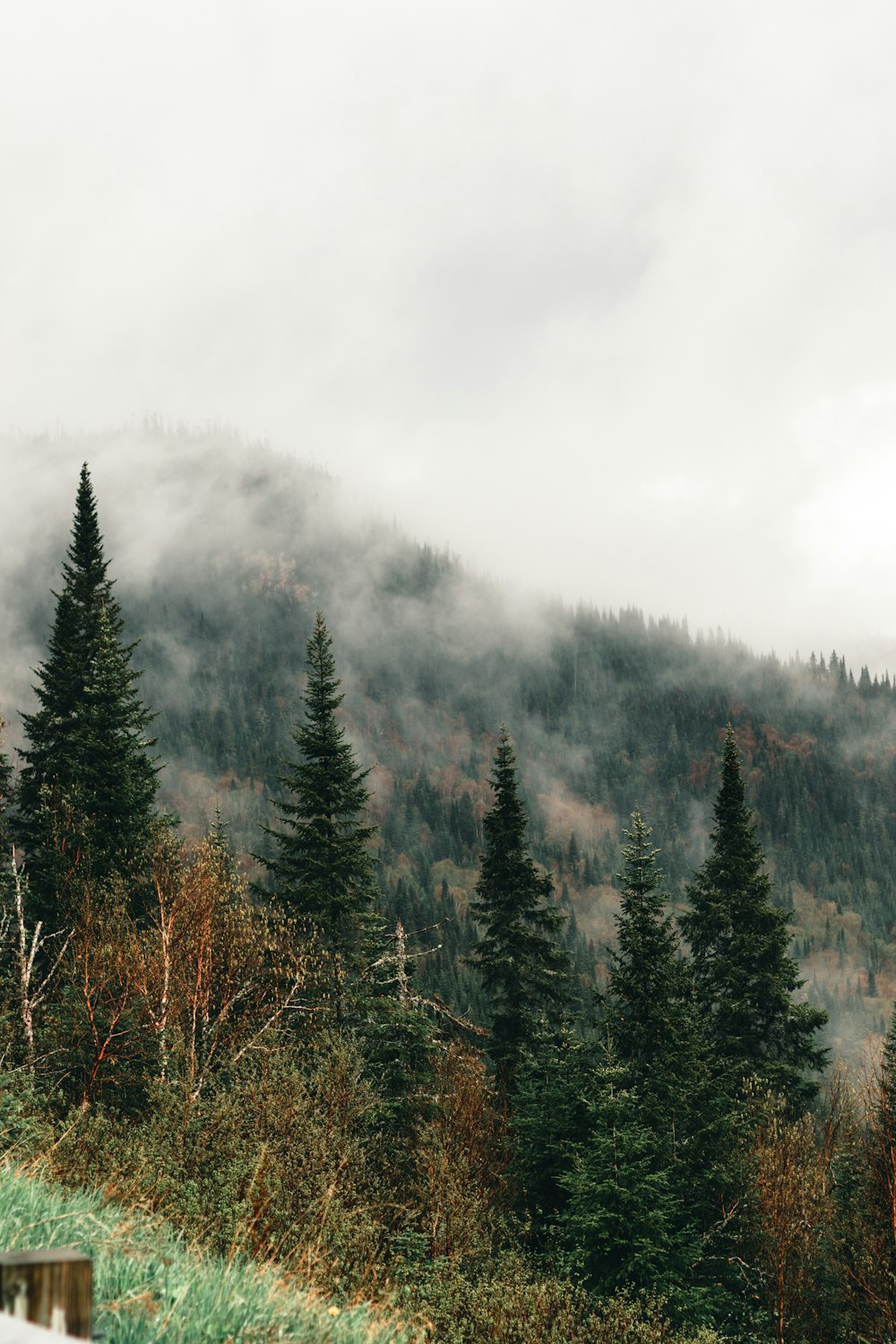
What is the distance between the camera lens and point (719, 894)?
1389 inches

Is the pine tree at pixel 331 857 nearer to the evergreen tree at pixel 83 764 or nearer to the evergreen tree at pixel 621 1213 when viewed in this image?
the evergreen tree at pixel 83 764

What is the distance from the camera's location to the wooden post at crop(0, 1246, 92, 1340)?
2.25m

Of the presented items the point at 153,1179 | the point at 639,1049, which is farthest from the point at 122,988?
the point at 639,1049

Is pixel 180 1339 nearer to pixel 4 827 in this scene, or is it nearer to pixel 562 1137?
pixel 562 1137

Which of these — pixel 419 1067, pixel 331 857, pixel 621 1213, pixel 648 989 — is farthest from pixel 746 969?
pixel 331 857

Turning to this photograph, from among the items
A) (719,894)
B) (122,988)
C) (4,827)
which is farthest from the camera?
(719,894)

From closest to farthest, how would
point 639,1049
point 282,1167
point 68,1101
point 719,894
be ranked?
point 282,1167
point 68,1101
point 639,1049
point 719,894

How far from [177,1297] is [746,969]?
33.9 m

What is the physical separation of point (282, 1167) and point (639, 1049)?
534 inches

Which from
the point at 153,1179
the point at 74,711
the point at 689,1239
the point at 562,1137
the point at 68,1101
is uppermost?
the point at 74,711

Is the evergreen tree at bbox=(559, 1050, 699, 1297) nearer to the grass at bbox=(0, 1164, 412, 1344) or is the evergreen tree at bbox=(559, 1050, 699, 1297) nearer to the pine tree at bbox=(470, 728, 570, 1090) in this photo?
the pine tree at bbox=(470, 728, 570, 1090)

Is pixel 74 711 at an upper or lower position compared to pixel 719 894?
upper

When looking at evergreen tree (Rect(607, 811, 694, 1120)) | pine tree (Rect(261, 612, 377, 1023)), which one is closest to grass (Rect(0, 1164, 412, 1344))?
evergreen tree (Rect(607, 811, 694, 1120))

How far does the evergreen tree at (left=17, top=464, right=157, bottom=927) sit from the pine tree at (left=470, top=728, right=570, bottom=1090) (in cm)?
1499
